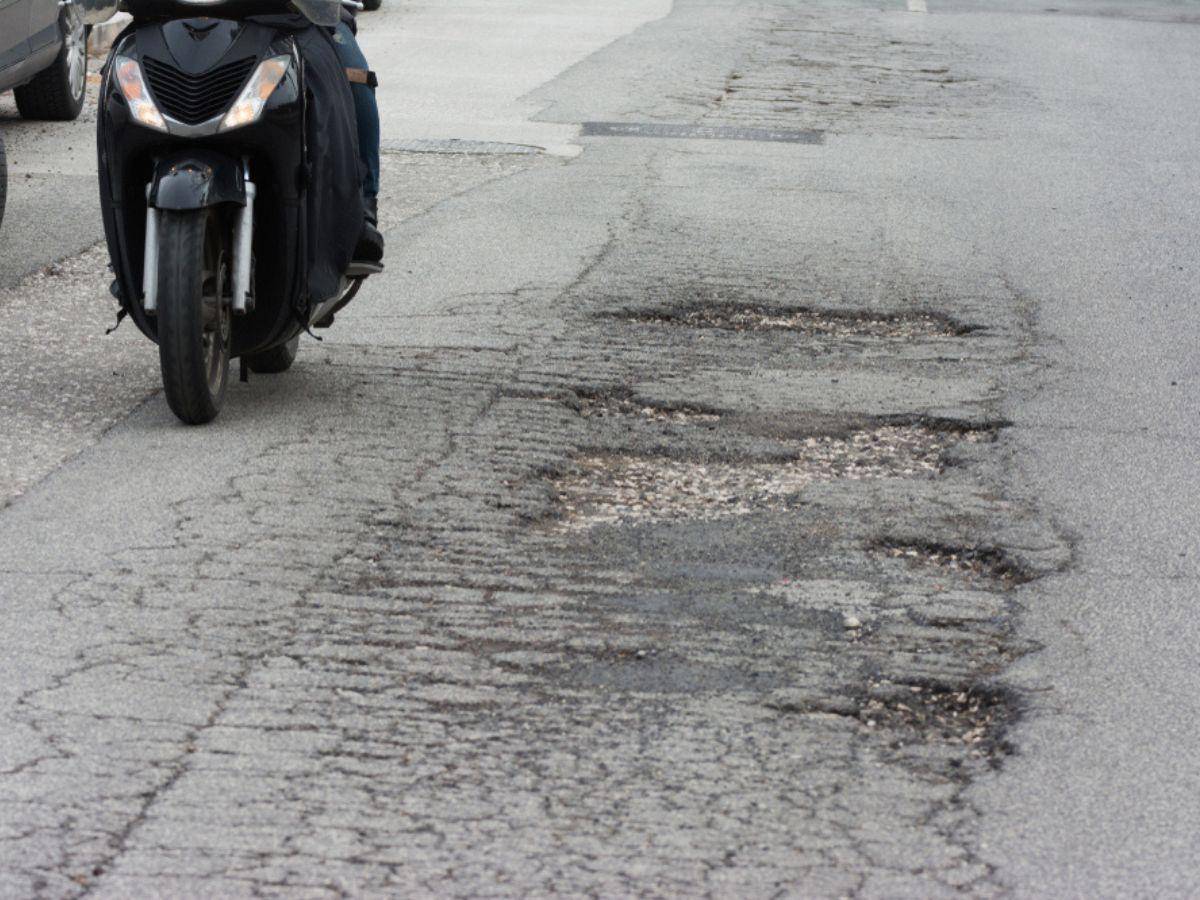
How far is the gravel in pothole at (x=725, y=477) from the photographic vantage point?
5.32 meters

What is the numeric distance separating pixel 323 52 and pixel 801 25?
15689 millimetres

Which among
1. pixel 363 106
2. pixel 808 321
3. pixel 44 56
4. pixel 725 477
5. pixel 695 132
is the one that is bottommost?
pixel 695 132

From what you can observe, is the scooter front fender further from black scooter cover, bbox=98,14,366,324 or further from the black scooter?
black scooter cover, bbox=98,14,366,324

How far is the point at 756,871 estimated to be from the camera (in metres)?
3.27

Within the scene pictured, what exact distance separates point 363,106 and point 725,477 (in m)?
1.94

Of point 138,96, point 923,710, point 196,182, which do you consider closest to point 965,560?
point 923,710

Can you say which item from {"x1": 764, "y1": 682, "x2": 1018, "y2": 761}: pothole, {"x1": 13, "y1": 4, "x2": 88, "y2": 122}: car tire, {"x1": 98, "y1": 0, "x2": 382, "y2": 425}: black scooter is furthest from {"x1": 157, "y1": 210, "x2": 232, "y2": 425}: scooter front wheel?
{"x1": 13, "y1": 4, "x2": 88, "y2": 122}: car tire

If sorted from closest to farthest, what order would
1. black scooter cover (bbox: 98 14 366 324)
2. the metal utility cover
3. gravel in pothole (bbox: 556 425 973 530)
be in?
gravel in pothole (bbox: 556 425 973 530) → black scooter cover (bbox: 98 14 366 324) → the metal utility cover

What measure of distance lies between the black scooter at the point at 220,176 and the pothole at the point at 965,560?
2.24 meters

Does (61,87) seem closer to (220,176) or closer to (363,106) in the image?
(363,106)

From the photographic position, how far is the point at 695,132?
43.4 ft

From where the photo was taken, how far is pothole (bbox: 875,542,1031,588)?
486cm

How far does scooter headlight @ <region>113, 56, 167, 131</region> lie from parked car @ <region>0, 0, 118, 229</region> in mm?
4901

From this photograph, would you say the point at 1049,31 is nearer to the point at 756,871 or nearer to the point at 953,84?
the point at 953,84
